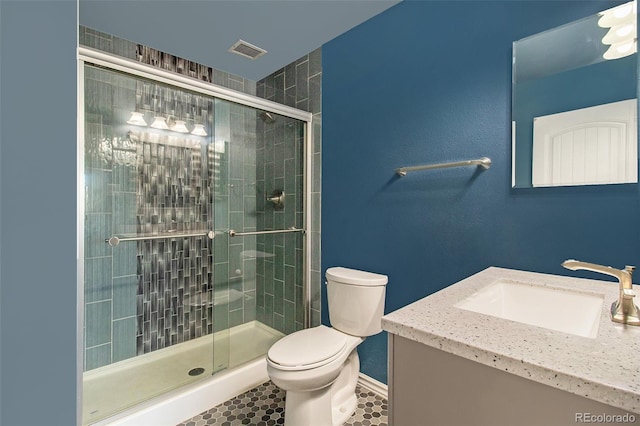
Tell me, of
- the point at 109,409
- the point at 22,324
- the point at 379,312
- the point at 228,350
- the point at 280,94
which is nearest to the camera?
the point at 22,324

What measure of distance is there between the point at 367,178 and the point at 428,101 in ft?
1.81

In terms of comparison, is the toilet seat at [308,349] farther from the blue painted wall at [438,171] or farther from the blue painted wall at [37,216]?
the blue painted wall at [37,216]

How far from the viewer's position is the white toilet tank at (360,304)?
171cm

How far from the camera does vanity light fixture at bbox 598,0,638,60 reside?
3.62 ft

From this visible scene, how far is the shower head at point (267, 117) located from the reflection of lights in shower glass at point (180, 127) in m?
0.52

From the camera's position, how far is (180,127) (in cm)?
197

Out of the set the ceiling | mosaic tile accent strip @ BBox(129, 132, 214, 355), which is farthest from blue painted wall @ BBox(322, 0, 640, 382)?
mosaic tile accent strip @ BBox(129, 132, 214, 355)

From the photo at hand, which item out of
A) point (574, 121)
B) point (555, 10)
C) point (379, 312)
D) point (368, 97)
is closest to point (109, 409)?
point (379, 312)

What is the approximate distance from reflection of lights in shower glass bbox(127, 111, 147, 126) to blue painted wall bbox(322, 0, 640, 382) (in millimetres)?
1155

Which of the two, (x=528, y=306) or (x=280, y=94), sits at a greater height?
(x=280, y=94)

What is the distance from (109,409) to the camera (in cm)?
155

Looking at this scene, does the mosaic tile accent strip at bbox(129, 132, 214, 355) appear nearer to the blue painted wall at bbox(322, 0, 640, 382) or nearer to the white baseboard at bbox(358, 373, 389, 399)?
the blue painted wall at bbox(322, 0, 640, 382)

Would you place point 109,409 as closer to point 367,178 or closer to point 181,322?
point 181,322

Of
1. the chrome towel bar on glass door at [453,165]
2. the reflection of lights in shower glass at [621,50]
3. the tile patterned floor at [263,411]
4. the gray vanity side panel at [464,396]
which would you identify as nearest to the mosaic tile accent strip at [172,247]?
the tile patterned floor at [263,411]
